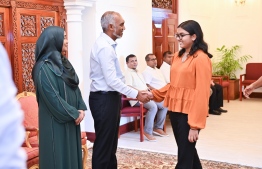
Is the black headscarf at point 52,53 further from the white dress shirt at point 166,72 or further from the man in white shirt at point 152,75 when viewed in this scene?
the white dress shirt at point 166,72

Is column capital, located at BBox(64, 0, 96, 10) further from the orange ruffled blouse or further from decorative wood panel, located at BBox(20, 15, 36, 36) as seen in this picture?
the orange ruffled blouse

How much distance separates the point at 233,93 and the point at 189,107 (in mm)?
6737

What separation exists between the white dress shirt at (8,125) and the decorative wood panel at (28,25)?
3672 mm

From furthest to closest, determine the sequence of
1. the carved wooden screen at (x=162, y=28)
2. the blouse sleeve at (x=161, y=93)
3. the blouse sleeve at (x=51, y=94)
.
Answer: the carved wooden screen at (x=162, y=28) < the blouse sleeve at (x=161, y=93) < the blouse sleeve at (x=51, y=94)

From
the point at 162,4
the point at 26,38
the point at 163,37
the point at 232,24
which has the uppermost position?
the point at 162,4

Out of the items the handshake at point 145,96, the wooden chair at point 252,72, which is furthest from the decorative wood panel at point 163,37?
the handshake at point 145,96

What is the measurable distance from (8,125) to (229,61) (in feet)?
28.9

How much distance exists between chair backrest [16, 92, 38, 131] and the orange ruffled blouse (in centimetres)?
161

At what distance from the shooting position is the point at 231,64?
892cm

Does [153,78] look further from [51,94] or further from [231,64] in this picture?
[231,64]

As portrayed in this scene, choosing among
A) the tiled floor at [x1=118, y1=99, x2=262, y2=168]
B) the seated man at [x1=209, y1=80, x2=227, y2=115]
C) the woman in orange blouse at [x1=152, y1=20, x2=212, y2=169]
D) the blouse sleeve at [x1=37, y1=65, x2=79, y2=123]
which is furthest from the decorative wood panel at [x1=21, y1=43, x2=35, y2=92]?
the seated man at [x1=209, y1=80, x2=227, y2=115]

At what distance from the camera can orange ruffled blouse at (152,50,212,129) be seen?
7.65 feet

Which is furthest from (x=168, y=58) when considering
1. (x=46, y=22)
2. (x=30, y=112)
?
(x=30, y=112)

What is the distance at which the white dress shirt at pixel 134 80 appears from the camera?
530cm
